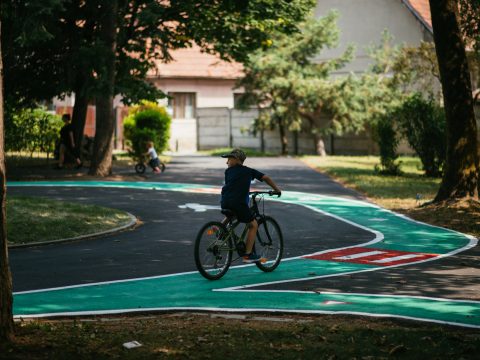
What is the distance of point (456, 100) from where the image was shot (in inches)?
744

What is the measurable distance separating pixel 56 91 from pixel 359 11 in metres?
23.6

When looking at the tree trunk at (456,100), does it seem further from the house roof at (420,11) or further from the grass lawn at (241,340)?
the house roof at (420,11)

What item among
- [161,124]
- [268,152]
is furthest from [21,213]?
[268,152]

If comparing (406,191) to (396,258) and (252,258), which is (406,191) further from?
(252,258)

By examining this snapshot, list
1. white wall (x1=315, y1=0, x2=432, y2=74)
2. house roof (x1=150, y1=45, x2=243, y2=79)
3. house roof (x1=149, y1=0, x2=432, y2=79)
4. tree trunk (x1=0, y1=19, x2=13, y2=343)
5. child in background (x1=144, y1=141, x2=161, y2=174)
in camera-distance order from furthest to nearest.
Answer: house roof (x1=150, y1=45, x2=243, y2=79) → house roof (x1=149, y1=0, x2=432, y2=79) → white wall (x1=315, y1=0, x2=432, y2=74) → child in background (x1=144, y1=141, x2=161, y2=174) → tree trunk (x1=0, y1=19, x2=13, y2=343)

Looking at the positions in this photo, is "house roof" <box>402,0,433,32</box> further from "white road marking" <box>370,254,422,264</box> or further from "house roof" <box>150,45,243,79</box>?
"white road marking" <box>370,254,422,264</box>

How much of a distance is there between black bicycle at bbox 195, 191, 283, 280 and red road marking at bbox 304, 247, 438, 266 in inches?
49.7

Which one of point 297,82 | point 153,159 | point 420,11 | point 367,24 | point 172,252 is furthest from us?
point 367,24

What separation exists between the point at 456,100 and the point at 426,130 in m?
10.4

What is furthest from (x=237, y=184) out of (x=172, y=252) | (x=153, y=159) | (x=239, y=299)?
(x=153, y=159)

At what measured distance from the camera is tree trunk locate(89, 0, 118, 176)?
26812 mm

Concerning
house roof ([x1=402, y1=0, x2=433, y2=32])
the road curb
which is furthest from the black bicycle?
house roof ([x1=402, y1=0, x2=433, y2=32])

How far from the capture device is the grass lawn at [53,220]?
49.7 feet

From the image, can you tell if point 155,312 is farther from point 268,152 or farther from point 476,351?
point 268,152
